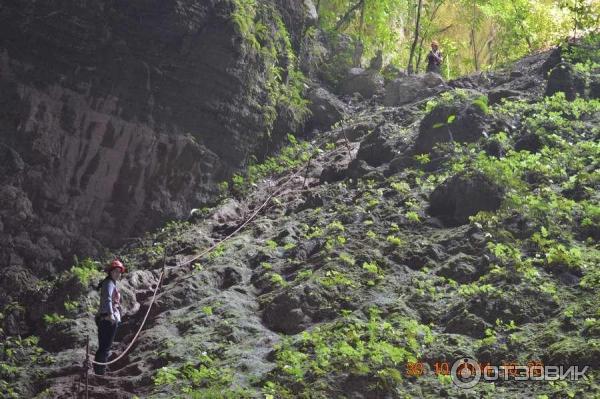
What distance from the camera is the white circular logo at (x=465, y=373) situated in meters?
8.39

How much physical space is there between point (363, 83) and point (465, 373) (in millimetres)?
15824

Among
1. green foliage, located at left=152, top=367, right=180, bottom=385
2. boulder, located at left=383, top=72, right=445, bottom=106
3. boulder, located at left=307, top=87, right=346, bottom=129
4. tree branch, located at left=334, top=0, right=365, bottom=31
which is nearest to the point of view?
green foliage, located at left=152, top=367, right=180, bottom=385

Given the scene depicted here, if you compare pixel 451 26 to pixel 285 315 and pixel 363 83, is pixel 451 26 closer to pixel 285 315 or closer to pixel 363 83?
pixel 363 83

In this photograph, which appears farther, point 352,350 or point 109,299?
point 109,299

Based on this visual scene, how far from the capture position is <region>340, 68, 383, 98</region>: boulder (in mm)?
23156

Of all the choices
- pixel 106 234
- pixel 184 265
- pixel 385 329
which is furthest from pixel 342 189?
pixel 385 329

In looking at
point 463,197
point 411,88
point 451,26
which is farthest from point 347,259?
point 451,26

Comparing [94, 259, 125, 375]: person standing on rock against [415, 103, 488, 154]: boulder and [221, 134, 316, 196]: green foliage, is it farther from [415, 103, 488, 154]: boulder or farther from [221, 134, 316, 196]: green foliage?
[415, 103, 488, 154]: boulder

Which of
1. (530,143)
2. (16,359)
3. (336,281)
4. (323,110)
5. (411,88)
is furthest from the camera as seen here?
(411,88)

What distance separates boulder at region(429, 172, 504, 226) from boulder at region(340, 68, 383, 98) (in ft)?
33.5

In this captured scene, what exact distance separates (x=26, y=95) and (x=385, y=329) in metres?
9.76

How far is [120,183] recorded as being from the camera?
15.7m

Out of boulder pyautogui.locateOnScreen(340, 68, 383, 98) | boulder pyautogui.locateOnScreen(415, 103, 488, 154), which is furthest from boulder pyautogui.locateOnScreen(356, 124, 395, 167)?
boulder pyautogui.locateOnScreen(340, 68, 383, 98)

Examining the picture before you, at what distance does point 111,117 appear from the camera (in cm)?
1588
